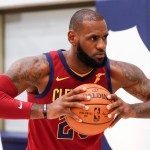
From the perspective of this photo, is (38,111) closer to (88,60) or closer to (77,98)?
(77,98)

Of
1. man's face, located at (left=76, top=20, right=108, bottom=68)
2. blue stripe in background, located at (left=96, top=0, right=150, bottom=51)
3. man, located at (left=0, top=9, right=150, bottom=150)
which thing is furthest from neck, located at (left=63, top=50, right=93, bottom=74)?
blue stripe in background, located at (left=96, top=0, right=150, bottom=51)

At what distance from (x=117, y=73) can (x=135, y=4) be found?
1.00 metres

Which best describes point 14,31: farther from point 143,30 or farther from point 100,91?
point 100,91

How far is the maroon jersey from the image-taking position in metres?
2.27

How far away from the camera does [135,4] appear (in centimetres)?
319

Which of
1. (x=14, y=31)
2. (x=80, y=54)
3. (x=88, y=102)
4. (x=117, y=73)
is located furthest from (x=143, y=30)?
(x=14, y=31)

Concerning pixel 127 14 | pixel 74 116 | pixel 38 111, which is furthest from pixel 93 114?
pixel 127 14

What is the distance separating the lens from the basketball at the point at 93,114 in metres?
1.99

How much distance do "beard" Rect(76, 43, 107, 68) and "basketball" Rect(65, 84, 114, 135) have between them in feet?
0.49

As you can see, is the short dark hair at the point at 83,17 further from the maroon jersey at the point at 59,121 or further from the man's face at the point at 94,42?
the maroon jersey at the point at 59,121

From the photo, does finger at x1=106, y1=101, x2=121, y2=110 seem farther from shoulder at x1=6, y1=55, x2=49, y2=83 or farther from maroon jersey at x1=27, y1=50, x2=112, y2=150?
shoulder at x1=6, y1=55, x2=49, y2=83

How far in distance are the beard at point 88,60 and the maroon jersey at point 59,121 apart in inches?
4.7

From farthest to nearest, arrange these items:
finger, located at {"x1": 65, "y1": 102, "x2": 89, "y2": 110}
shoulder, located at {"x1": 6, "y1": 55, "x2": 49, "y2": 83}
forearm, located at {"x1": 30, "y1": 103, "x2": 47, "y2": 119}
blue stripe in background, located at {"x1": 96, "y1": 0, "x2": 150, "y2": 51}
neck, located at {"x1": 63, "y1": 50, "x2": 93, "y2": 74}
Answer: blue stripe in background, located at {"x1": 96, "y1": 0, "x2": 150, "y2": 51}, neck, located at {"x1": 63, "y1": 50, "x2": 93, "y2": 74}, shoulder, located at {"x1": 6, "y1": 55, "x2": 49, "y2": 83}, forearm, located at {"x1": 30, "y1": 103, "x2": 47, "y2": 119}, finger, located at {"x1": 65, "y1": 102, "x2": 89, "y2": 110}

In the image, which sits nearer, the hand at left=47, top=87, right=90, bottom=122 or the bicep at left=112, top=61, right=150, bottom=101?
the hand at left=47, top=87, right=90, bottom=122
